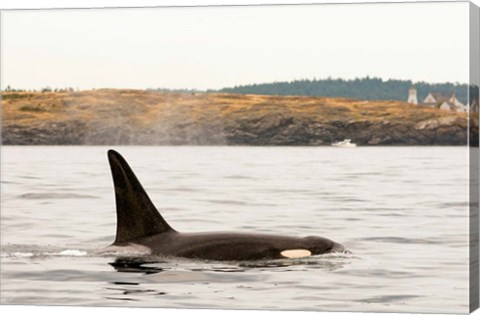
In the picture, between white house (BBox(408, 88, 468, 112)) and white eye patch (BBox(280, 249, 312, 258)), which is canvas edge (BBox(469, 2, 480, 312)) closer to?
white house (BBox(408, 88, 468, 112))

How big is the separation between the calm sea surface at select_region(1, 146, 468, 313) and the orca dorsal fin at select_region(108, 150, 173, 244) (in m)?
0.12

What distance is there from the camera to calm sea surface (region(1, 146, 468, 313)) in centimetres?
1689

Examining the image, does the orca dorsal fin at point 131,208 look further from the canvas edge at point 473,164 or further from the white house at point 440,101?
the canvas edge at point 473,164

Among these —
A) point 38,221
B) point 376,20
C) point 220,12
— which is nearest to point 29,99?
point 38,221

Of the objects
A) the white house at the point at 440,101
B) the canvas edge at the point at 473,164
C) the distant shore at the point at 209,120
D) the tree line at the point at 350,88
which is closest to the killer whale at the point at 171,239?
the distant shore at the point at 209,120

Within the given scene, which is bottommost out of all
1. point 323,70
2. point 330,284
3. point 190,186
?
point 330,284

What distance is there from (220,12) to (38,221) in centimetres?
346

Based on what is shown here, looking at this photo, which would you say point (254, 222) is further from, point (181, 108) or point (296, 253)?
point (181, 108)

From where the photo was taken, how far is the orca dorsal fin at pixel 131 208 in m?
18.1

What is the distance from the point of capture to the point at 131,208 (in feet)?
59.5

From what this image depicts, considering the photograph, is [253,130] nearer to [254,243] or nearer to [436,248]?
[254,243]

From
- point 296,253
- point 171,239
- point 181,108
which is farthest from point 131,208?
point 296,253

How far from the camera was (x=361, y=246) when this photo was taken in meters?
17.4

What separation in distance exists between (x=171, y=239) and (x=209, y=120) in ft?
5.04
